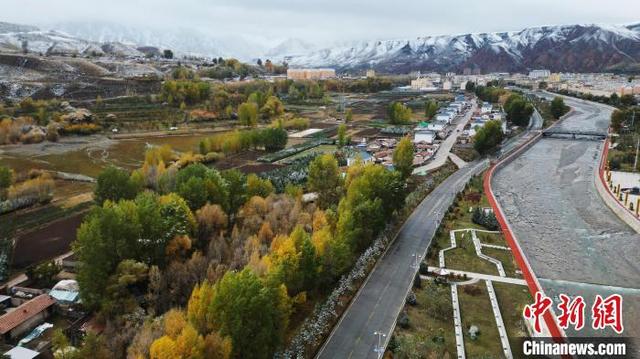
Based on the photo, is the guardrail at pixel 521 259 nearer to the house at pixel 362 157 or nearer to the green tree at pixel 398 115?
the house at pixel 362 157

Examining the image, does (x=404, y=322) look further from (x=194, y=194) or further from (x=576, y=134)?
(x=576, y=134)

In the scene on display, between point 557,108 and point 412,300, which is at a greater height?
point 557,108

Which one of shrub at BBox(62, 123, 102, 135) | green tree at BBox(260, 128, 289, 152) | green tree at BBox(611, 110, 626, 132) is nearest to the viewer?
green tree at BBox(260, 128, 289, 152)

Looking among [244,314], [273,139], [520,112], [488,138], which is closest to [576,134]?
[520,112]

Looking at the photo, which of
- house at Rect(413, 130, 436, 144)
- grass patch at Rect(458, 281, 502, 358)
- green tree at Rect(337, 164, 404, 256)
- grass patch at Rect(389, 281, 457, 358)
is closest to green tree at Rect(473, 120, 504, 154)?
house at Rect(413, 130, 436, 144)

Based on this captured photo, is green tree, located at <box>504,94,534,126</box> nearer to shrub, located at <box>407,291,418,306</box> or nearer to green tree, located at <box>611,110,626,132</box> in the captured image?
green tree, located at <box>611,110,626,132</box>
